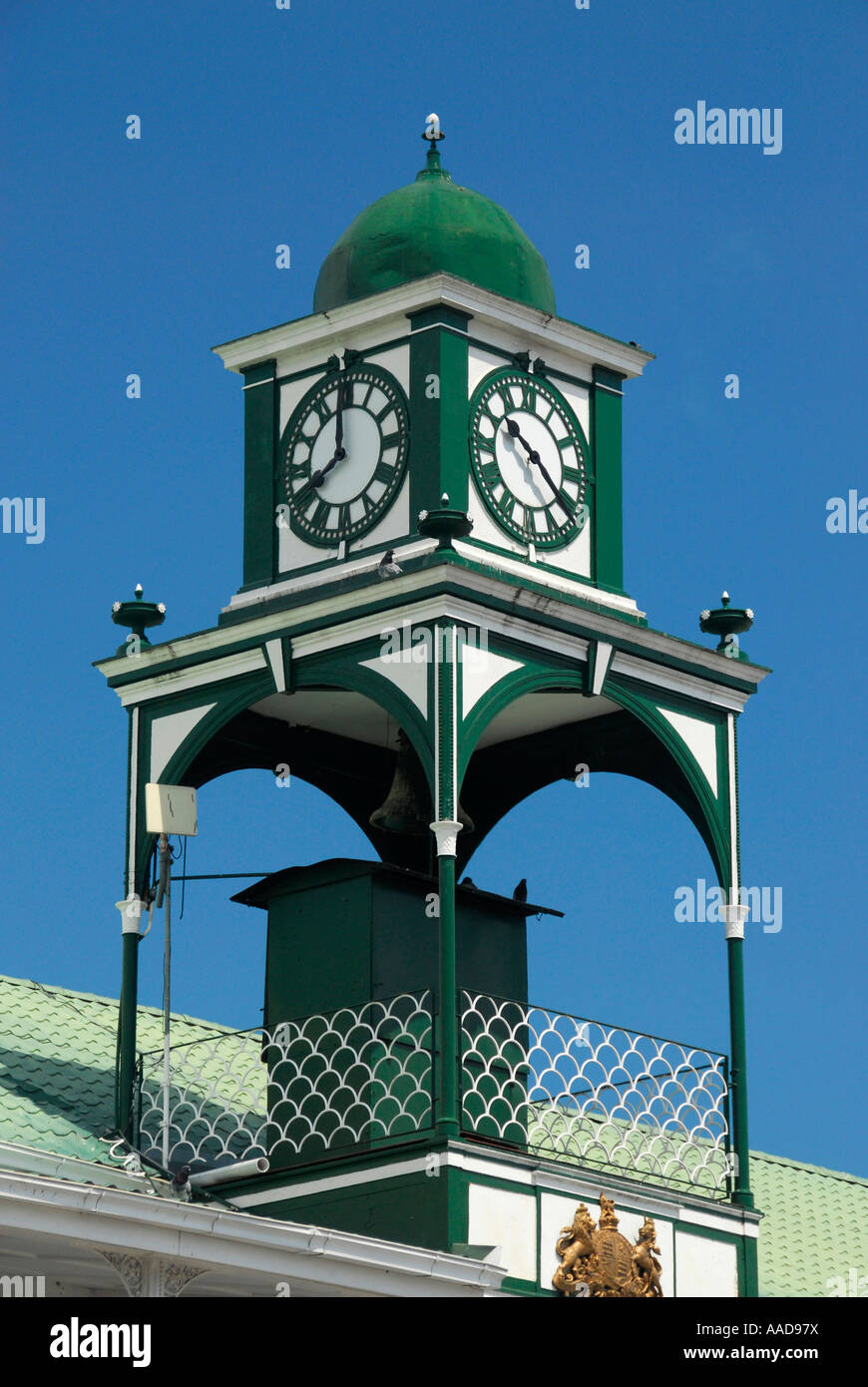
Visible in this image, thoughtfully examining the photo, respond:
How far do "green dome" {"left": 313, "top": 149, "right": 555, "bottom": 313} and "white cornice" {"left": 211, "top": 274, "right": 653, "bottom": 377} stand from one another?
290 mm

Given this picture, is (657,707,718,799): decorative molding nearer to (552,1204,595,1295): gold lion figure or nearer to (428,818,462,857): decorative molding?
(428,818,462,857): decorative molding

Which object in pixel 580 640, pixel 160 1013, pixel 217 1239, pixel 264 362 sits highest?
pixel 264 362

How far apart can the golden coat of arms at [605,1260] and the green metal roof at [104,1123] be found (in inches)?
134

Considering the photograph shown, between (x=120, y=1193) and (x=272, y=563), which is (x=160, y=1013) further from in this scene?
(x=120, y=1193)

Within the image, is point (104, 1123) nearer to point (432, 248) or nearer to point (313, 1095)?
point (313, 1095)

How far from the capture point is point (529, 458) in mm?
26469

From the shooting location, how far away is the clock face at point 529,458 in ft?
85.7

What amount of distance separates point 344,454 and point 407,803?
297 centimetres

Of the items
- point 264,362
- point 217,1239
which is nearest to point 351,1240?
point 217,1239

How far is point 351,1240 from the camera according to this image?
71.6 feet

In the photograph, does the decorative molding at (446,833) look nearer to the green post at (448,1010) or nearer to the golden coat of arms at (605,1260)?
the green post at (448,1010)

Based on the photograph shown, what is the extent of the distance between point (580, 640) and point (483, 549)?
1026 millimetres

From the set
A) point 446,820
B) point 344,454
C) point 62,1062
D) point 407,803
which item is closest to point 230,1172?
point 62,1062

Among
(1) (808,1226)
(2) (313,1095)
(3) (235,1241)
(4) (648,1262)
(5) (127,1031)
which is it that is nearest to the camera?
(3) (235,1241)
